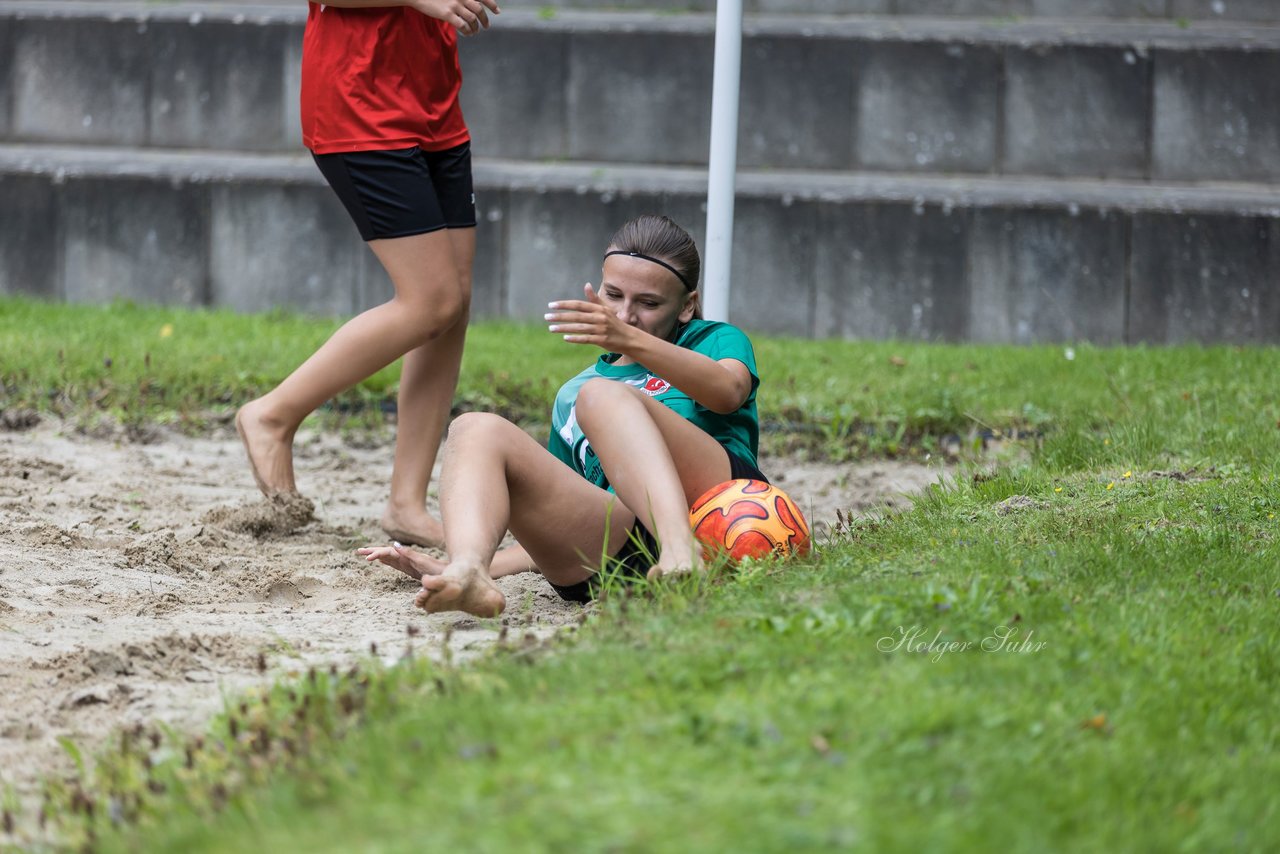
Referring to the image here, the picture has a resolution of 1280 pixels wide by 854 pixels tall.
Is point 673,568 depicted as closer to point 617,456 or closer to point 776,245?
point 617,456

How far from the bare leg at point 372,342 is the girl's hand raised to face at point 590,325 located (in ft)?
3.05

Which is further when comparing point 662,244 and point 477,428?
point 662,244

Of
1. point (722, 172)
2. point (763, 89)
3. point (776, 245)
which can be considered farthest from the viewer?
point (763, 89)

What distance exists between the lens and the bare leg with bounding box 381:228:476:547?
4.02m

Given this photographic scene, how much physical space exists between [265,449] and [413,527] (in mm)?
500

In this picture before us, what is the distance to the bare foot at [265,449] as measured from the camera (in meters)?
4.06

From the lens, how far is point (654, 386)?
3.56m

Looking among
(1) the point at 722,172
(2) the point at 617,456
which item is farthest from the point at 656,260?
(1) the point at 722,172

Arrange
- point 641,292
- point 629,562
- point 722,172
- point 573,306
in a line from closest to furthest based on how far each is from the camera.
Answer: point 573,306
point 629,562
point 641,292
point 722,172

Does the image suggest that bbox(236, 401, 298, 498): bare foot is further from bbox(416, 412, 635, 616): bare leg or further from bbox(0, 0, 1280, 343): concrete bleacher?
bbox(0, 0, 1280, 343): concrete bleacher

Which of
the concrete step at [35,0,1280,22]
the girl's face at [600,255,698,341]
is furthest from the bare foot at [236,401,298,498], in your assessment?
the concrete step at [35,0,1280,22]

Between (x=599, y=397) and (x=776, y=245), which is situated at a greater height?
(x=776, y=245)

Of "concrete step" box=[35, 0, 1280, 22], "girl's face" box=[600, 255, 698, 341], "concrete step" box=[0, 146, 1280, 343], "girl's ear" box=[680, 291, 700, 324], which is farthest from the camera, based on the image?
"concrete step" box=[35, 0, 1280, 22]

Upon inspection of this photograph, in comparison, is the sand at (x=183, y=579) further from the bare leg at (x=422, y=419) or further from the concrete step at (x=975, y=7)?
the concrete step at (x=975, y=7)
